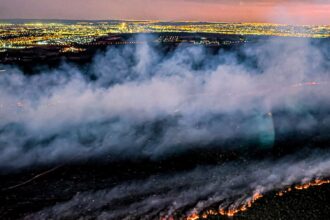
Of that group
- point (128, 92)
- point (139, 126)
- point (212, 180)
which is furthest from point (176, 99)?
point (212, 180)

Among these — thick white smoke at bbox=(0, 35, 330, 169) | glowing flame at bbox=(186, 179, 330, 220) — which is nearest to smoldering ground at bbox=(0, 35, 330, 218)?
thick white smoke at bbox=(0, 35, 330, 169)

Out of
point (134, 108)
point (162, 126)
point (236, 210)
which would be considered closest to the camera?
point (236, 210)

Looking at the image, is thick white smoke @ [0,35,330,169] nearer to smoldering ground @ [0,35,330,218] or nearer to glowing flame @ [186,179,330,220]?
smoldering ground @ [0,35,330,218]

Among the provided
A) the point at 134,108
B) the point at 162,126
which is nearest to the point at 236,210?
the point at 162,126

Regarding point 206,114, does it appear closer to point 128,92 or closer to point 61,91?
point 128,92

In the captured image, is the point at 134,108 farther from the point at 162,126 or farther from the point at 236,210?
the point at 236,210

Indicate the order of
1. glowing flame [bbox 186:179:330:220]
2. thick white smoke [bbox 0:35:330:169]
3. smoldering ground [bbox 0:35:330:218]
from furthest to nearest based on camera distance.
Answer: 1. thick white smoke [bbox 0:35:330:169]
2. smoldering ground [bbox 0:35:330:218]
3. glowing flame [bbox 186:179:330:220]

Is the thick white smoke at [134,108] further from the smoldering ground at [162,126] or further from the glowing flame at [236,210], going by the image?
the glowing flame at [236,210]

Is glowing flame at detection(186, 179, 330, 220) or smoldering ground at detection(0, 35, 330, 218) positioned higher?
smoldering ground at detection(0, 35, 330, 218)
